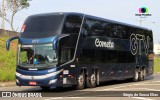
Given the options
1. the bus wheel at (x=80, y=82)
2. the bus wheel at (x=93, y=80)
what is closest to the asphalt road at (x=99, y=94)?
the bus wheel at (x=80, y=82)

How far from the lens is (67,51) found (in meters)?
20.5

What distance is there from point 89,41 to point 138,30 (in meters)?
9.35

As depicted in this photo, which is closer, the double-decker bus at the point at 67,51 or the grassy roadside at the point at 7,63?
the double-decker bus at the point at 67,51

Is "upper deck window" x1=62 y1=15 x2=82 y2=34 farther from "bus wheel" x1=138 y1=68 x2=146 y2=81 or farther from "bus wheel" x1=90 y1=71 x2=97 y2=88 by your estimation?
"bus wheel" x1=138 y1=68 x2=146 y2=81

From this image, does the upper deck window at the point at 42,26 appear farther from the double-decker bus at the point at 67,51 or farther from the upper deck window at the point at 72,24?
the upper deck window at the point at 72,24

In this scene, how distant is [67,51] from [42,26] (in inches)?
66.0

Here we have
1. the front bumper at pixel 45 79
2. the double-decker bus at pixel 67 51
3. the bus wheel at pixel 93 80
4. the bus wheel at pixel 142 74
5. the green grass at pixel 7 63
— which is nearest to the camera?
the front bumper at pixel 45 79

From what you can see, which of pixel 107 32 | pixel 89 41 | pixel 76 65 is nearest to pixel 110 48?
pixel 107 32

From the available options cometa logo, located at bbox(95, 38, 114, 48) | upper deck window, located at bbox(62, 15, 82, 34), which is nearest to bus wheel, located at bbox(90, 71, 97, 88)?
cometa logo, located at bbox(95, 38, 114, 48)

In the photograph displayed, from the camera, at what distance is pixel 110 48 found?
25609 mm

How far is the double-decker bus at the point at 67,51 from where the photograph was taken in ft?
64.7

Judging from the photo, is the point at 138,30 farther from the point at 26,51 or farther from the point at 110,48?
the point at 26,51

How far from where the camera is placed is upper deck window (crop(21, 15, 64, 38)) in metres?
20.1

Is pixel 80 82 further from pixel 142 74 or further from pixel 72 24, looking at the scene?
pixel 142 74
